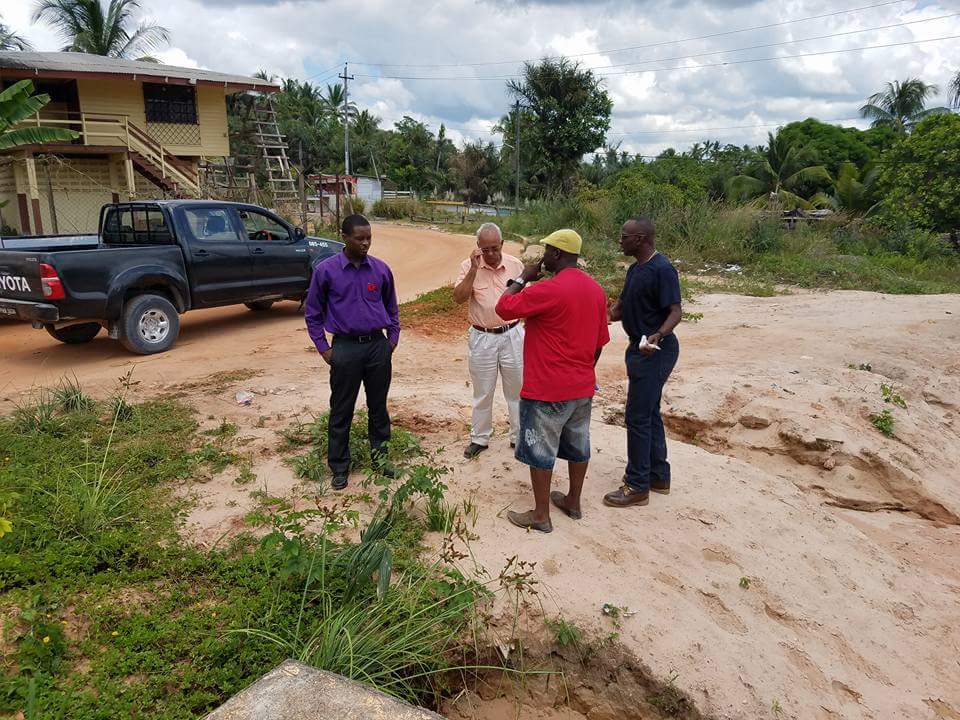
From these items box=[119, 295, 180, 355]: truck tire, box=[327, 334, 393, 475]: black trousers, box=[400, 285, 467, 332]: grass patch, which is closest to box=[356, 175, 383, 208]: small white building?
box=[400, 285, 467, 332]: grass patch

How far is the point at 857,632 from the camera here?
3.87 m

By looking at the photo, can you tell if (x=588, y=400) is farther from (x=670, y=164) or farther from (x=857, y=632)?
(x=670, y=164)

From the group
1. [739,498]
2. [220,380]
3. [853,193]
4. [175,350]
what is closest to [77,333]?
[175,350]

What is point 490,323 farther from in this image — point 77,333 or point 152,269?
point 77,333

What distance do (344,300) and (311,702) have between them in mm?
2537

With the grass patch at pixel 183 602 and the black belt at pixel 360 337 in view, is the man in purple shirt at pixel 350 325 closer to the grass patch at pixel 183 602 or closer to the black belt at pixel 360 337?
the black belt at pixel 360 337

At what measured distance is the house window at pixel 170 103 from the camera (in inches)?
801

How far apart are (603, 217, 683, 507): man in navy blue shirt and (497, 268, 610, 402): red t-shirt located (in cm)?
40

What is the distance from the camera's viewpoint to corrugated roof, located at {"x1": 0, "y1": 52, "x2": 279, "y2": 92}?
58.5ft

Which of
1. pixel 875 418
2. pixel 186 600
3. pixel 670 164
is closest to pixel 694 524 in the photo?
pixel 186 600

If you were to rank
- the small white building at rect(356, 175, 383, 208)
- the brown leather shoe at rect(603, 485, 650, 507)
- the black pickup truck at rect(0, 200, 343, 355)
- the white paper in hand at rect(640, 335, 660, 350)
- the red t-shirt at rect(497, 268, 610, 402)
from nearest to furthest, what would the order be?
1. the red t-shirt at rect(497, 268, 610, 402)
2. the white paper in hand at rect(640, 335, 660, 350)
3. the brown leather shoe at rect(603, 485, 650, 507)
4. the black pickup truck at rect(0, 200, 343, 355)
5. the small white building at rect(356, 175, 383, 208)

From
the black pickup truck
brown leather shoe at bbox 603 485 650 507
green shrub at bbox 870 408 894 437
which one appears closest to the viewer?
brown leather shoe at bbox 603 485 650 507

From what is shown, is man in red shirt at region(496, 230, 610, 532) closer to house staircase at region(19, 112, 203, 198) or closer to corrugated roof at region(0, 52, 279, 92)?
house staircase at region(19, 112, 203, 198)

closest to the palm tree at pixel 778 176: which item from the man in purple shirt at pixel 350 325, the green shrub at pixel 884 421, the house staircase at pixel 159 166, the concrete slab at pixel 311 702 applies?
the house staircase at pixel 159 166
